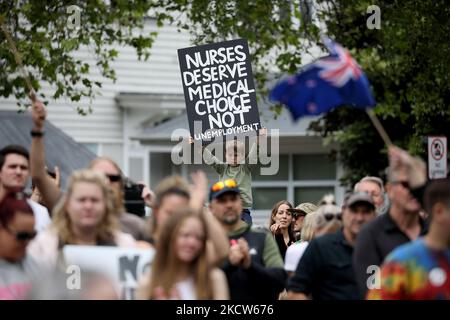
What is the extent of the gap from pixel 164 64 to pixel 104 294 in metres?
22.9

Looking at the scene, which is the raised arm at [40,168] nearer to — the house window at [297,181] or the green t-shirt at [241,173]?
the green t-shirt at [241,173]

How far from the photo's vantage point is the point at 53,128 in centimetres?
2923


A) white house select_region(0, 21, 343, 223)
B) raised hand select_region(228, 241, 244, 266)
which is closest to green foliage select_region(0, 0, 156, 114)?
Answer: white house select_region(0, 21, 343, 223)

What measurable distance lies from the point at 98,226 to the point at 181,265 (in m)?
0.90

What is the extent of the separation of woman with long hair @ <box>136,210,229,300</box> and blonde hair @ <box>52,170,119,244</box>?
0.78 metres

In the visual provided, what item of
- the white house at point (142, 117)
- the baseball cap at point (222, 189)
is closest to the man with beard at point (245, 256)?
the baseball cap at point (222, 189)

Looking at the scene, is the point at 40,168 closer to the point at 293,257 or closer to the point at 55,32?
the point at 293,257

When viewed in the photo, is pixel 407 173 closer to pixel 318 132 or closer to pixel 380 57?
pixel 380 57

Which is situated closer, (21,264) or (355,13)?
(21,264)

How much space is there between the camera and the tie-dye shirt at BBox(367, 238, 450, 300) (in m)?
8.42

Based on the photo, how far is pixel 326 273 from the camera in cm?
1011

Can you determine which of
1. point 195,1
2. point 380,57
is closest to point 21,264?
point 195,1

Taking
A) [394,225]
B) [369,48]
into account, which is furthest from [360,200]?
[369,48]

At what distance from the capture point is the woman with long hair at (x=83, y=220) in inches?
373
